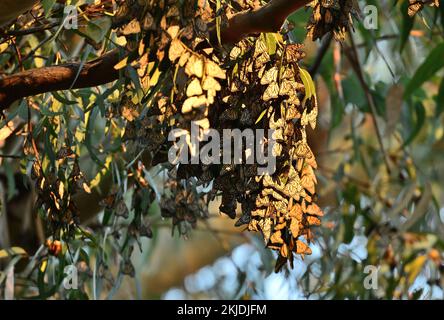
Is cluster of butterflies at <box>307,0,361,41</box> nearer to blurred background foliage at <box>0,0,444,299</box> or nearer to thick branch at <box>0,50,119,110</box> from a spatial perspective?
thick branch at <box>0,50,119,110</box>

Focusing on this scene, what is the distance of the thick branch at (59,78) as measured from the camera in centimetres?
131

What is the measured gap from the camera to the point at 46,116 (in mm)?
1616

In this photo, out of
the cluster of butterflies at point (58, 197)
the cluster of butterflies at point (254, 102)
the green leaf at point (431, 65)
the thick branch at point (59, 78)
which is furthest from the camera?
the green leaf at point (431, 65)

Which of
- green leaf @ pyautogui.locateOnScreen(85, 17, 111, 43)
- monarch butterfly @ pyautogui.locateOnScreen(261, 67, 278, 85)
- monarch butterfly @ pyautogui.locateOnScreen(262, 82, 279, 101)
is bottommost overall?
monarch butterfly @ pyautogui.locateOnScreen(262, 82, 279, 101)

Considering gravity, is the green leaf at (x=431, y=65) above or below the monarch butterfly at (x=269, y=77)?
below

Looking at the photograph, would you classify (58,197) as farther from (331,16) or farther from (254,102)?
(331,16)

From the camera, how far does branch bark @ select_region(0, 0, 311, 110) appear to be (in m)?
1.19

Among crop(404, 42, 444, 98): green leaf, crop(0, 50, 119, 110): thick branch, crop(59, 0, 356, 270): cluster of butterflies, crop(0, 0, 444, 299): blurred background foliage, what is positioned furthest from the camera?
crop(404, 42, 444, 98): green leaf

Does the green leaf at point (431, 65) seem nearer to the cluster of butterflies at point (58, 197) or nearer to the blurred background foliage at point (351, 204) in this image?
the blurred background foliage at point (351, 204)

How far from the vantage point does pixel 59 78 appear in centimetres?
134

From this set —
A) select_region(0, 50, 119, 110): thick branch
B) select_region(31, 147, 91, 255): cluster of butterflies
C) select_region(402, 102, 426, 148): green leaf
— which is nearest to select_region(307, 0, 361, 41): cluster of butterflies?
select_region(0, 50, 119, 110): thick branch

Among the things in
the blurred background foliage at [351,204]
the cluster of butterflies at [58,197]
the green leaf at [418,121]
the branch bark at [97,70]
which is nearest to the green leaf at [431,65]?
the blurred background foliage at [351,204]

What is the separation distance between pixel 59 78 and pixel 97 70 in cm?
6

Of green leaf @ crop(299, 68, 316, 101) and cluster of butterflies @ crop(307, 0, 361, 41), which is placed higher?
cluster of butterflies @ crop(307, 0, 361, 41)
